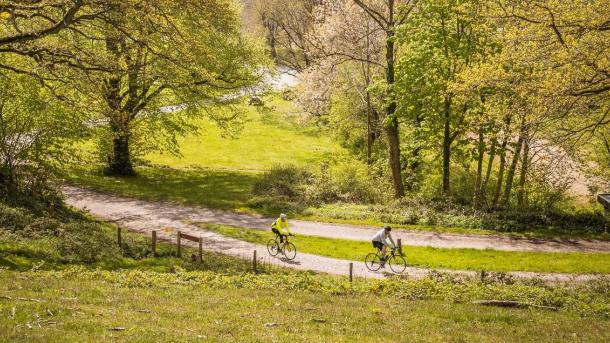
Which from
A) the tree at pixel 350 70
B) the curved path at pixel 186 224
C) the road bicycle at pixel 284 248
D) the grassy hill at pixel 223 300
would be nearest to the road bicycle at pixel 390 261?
the curved path at pixel 186 224

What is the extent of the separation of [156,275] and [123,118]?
34.1ft

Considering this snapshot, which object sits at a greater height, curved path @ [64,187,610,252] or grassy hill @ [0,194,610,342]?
curved path @ [64,187,610,252]

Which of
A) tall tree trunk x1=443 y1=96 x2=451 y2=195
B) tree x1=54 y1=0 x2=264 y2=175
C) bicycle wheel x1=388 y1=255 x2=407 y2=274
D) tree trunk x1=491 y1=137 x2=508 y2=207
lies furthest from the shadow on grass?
tree trunk x1=491 y1=137 x2=508 y2=207

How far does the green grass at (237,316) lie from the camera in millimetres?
11656

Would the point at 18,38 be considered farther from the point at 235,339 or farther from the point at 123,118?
the point at 235,339

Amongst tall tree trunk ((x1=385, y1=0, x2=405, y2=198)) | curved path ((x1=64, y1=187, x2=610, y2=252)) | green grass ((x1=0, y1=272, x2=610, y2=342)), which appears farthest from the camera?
tall tree trunk ((x1=385, y1=0, x2=405, y2=198))

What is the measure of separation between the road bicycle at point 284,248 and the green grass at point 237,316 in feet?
24.2

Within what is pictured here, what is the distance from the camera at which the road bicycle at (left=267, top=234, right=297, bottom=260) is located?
25.8 m

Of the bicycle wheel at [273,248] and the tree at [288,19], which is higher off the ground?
the tree at [288,19]

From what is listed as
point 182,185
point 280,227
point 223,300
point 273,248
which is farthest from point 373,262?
point 182,185

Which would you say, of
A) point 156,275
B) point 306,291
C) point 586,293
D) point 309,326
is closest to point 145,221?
point 156,275

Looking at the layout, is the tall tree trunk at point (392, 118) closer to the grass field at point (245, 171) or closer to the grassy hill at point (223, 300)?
the grass field at point (245, 171)

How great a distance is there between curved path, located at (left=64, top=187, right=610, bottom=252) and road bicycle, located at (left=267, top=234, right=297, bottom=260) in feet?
11.8

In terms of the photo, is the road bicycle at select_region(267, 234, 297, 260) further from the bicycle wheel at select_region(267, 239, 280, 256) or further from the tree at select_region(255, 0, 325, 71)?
the tree at select_region(255, 0, 325, 71)
